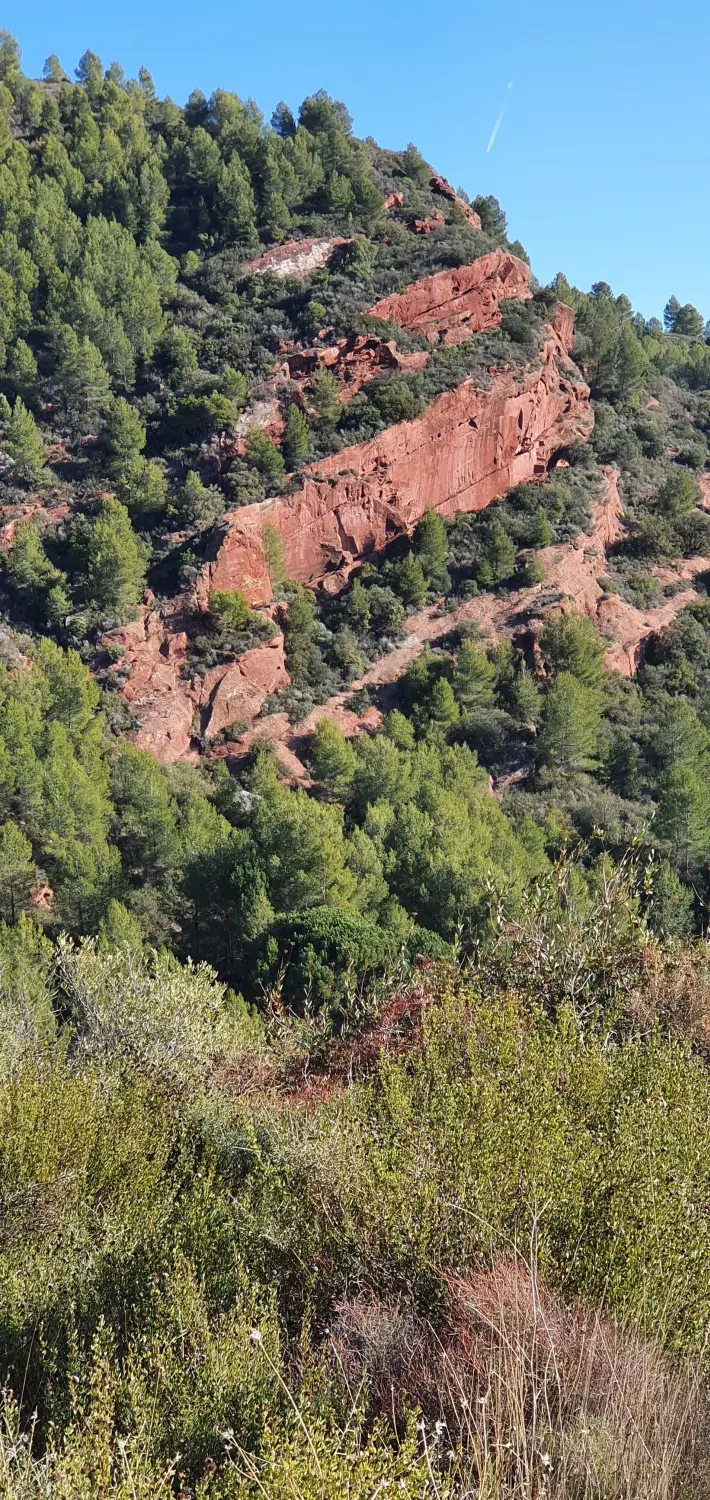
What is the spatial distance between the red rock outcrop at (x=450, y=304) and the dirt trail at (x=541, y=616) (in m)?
11.7

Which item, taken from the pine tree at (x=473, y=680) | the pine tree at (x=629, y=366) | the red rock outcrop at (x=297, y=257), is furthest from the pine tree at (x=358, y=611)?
the pine tree at (x=629, y=366)

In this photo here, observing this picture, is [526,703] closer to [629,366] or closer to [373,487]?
[373,487]

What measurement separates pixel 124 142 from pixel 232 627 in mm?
34055

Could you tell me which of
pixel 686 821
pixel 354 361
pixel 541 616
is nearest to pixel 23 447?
pixel 354 361

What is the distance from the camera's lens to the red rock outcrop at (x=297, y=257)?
152 feet

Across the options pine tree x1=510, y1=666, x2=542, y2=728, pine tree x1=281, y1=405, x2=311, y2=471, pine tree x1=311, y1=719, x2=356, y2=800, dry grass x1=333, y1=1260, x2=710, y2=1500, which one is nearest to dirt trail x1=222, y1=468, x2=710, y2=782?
pine tree x1=510, y1=666, x2=542, y2=728

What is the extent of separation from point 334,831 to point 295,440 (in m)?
22.6

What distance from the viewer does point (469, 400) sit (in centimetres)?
4197

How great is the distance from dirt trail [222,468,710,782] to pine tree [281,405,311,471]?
27.4 ft

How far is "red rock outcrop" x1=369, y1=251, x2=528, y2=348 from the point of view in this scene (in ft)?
146

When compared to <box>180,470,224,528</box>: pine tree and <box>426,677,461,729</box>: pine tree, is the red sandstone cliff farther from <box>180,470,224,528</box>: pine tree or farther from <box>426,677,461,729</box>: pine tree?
<box>426,677,461,729</box>: pine tree

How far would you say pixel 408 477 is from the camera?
135ft

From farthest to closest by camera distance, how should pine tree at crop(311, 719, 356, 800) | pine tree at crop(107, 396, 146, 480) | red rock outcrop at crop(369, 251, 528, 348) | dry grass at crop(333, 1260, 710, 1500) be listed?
red rock outcrop at crop(369, 251, 528, 348)
pine tree at crop(107, 396, 146, 480)
pine tree at crop(311, 719, 356, 800)
dry grass at crop(333, 1260, 710, 1500)

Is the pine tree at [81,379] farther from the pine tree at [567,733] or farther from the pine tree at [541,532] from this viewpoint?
the pine tree at [567,733]
